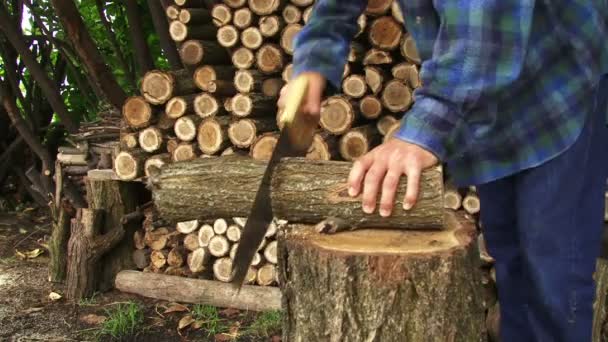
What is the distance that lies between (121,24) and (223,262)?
9.42 ft

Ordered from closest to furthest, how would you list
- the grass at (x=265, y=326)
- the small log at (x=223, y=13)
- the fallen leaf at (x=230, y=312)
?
the grass at (x=265, y=326)
the small log at (x=223, y=13)
the fallen leaf at (x=230, y=312)

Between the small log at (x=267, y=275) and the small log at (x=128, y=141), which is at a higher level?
the small log at (x=128, y=141)

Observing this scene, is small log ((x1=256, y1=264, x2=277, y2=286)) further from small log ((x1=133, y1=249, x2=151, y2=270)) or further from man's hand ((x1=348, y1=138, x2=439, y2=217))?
man's hand ((x1=348, y1=138, x2=439, y2=217))

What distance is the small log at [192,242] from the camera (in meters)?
4.48

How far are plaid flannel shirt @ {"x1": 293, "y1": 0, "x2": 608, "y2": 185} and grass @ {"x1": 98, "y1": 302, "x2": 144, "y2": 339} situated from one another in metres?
2.32

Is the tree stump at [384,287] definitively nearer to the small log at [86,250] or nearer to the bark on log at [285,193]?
the bark on log at [285,193]

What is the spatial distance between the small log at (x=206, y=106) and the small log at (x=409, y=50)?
1.21 m

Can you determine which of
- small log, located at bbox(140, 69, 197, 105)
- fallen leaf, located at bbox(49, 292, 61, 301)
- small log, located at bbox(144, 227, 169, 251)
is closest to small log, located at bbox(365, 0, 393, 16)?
small log, located at bbox(140, 69, 197, 105)

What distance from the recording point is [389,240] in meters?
2.04

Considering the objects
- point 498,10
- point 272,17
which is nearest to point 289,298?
point 498,10

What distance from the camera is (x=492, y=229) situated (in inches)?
99.6

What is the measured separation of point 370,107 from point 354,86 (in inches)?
5.9

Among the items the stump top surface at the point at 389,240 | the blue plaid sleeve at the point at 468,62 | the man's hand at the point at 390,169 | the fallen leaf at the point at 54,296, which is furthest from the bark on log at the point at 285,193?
the fallen leaf at the point at 54,296

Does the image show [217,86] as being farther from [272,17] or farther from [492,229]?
[492,229]
